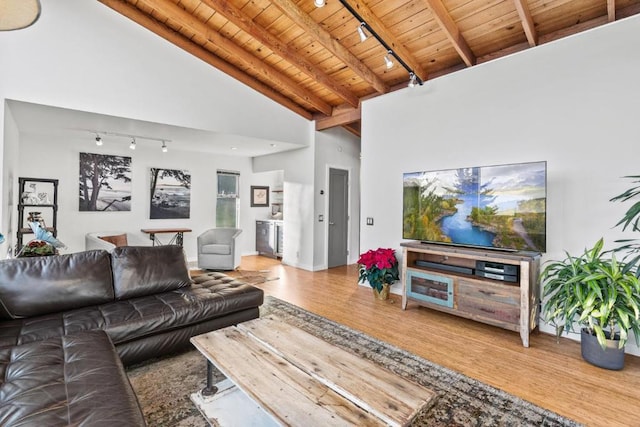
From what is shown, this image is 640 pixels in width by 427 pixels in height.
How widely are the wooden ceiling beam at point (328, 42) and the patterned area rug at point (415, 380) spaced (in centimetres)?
336

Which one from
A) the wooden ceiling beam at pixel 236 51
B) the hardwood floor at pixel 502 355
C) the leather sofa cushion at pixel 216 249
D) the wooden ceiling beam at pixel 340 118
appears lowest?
the hardwood floor at pixel 502 355

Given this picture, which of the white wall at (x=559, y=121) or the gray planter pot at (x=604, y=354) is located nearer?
the gray planter pot at (x=604, y=354)

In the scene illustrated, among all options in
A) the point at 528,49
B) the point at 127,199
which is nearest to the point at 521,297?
the point at 528,49

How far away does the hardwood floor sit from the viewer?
6.59ft

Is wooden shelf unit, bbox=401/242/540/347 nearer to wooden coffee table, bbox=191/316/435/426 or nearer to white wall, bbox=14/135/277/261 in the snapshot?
wooden coffee table, bbox=191/316/435/426

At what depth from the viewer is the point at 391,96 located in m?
4.49

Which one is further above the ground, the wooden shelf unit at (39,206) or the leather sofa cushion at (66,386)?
the wooden shelf unit at (39,206)

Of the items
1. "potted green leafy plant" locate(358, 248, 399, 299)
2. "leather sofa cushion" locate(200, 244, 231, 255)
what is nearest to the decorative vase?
"potted green leafy plant" locate(358, 248, 399, 299)

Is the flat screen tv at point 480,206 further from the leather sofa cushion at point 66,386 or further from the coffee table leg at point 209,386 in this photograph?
the leather sofa cushion at point 66,386

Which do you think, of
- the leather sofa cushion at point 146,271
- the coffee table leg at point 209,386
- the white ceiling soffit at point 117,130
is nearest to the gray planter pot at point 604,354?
the coffee table leg at point 209,386

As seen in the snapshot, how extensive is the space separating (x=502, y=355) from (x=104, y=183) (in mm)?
6463

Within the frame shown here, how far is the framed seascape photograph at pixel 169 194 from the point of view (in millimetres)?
6102

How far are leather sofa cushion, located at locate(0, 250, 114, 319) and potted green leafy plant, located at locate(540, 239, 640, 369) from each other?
378 centimetres

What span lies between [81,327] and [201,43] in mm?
3852
